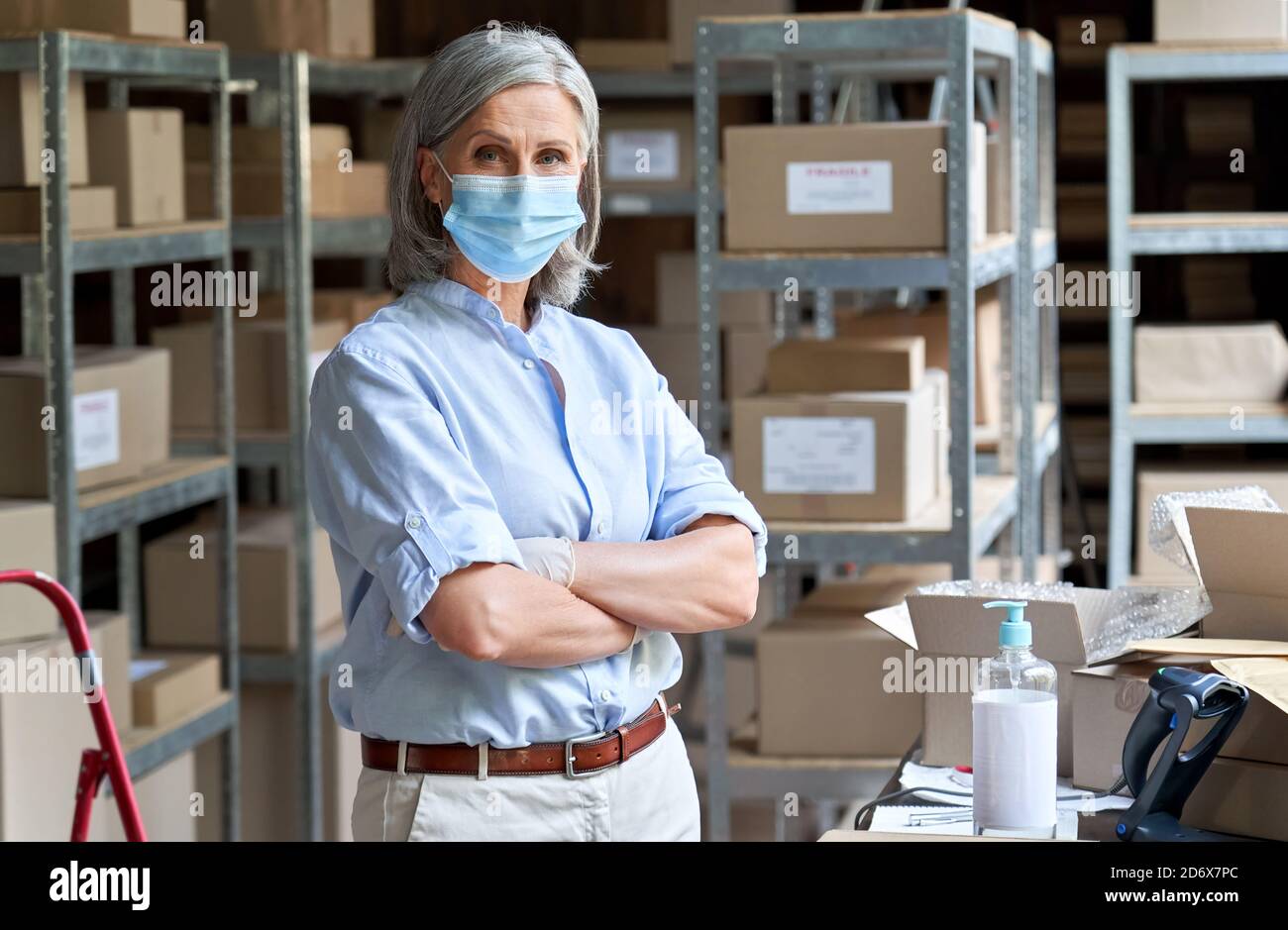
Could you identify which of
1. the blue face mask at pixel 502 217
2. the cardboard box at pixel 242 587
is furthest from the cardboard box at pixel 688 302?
the blue face mask at pixel 502 217

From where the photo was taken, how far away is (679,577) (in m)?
1.89

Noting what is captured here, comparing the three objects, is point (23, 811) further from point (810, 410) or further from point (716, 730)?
point (810, 410)

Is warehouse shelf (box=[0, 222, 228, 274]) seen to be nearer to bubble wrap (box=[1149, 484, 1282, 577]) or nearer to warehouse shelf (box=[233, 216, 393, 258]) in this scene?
warehouse shelf (box=[233, 216, 393, 258])

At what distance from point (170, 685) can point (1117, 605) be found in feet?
7.30

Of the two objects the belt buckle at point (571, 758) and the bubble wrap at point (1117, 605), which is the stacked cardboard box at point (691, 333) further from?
the belt buckle at point (571, 758)

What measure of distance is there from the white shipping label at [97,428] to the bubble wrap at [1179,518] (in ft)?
6.72

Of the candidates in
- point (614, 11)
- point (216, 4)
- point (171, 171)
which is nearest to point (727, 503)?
point (171, 171)

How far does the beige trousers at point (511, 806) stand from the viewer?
5.83 feet

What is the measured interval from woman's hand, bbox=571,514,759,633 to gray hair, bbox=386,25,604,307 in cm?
36

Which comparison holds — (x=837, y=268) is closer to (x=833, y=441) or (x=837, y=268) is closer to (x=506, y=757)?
(x=833, y=441)

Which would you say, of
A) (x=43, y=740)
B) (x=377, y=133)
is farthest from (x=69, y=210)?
A: (x=377, y=133)

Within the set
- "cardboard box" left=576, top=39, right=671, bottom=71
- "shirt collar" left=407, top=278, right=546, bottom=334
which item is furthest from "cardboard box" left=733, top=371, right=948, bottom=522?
"cardboard box" left=576, top=39, right=671, bottom=71

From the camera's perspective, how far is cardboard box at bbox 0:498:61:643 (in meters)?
2.97

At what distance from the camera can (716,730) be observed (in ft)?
10.5
